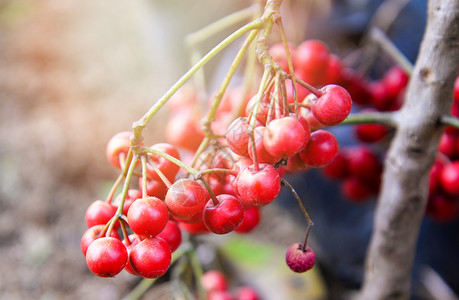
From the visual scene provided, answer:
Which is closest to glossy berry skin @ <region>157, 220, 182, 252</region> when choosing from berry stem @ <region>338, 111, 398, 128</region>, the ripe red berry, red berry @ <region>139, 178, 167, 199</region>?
red berry @ <region>139, 178, 167, 199</region>

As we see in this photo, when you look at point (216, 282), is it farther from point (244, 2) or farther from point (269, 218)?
point (244, 2)

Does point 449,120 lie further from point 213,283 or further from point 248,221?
point 213,283

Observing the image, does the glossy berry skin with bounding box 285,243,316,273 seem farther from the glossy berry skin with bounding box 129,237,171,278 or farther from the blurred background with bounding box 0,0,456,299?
the blurred background with bounding box 0,0,456,299

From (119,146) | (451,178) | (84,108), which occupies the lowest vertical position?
(451,178)

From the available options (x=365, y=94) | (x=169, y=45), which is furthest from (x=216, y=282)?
(x=169, y=45)

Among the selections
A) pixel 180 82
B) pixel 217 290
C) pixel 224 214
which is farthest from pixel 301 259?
pixel 217 290
